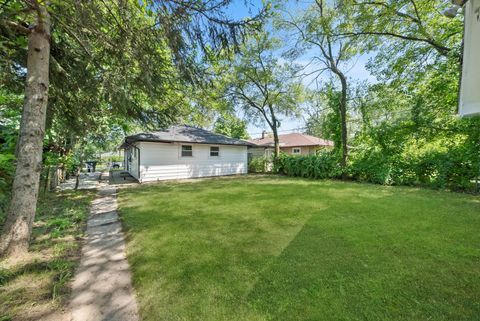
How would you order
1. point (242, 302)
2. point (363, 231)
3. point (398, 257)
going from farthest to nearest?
point (363, 231) → point (398, 257) → point (242, 302)

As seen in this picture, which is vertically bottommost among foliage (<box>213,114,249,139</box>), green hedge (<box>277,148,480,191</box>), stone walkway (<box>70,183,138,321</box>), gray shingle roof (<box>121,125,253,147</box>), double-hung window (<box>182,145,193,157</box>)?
stone walkway (<box>70,183,138,321</box>)

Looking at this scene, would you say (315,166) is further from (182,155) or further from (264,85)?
(182,155)

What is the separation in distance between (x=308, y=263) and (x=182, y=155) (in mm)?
10881

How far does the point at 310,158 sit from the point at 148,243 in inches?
432

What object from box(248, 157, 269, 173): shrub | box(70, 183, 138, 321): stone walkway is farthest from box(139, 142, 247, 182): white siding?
box(70, 183, 138, 321): stone walkway

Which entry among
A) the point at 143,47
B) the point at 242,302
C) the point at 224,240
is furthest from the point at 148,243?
the point at 143,47

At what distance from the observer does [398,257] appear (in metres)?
2.88

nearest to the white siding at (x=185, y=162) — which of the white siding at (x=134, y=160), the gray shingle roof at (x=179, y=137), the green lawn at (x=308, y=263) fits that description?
the gray shingle roof at (x=179, y=137)

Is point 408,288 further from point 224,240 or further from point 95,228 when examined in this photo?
point 95,228

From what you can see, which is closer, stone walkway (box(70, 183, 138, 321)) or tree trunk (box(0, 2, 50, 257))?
stone walkway (box(70, 183, 138, 321))

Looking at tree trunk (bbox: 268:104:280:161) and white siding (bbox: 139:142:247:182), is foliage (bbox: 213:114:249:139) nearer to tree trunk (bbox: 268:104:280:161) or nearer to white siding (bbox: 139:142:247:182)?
tree trunk (bbox: 268:104:280:161)

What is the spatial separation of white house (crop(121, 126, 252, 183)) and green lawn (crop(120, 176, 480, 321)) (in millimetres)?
6338

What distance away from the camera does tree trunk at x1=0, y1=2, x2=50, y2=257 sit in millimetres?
2879

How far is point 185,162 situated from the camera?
41.7 ft
